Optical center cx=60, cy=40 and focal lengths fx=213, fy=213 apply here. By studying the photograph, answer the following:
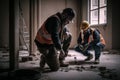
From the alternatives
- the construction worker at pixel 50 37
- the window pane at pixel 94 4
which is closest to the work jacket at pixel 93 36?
the construction worker at pixel 50 37

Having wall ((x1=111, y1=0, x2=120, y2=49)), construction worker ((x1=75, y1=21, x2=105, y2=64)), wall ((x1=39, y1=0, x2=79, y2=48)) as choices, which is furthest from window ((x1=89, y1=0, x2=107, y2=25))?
construction worker ((x1=75, y1=21, x2=105, y2=64))

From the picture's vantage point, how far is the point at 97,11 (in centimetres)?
961

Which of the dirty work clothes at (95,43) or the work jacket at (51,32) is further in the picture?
the dirty work clothes at (95,43)

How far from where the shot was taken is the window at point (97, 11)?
919cm

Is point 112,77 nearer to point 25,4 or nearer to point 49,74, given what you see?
point 49,74

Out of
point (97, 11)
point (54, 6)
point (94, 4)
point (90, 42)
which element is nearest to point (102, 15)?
point (97, 11)

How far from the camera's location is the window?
919 cm

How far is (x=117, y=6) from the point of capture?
337 inches

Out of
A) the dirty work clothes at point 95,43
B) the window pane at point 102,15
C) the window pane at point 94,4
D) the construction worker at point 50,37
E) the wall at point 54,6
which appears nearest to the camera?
the construction worker at point 50,37

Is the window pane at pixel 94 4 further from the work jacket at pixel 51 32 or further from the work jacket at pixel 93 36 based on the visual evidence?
the work jacket at pixel 51 32

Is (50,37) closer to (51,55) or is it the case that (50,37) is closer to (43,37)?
(43,37)

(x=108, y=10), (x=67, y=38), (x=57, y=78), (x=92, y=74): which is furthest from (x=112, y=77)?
(x=108, y=10)

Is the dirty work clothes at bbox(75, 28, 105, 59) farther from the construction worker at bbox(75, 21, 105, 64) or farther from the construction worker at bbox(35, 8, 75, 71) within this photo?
the construction worker at bbox(35, 8, 75, 71)

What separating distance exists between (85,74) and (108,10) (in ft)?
16.9
